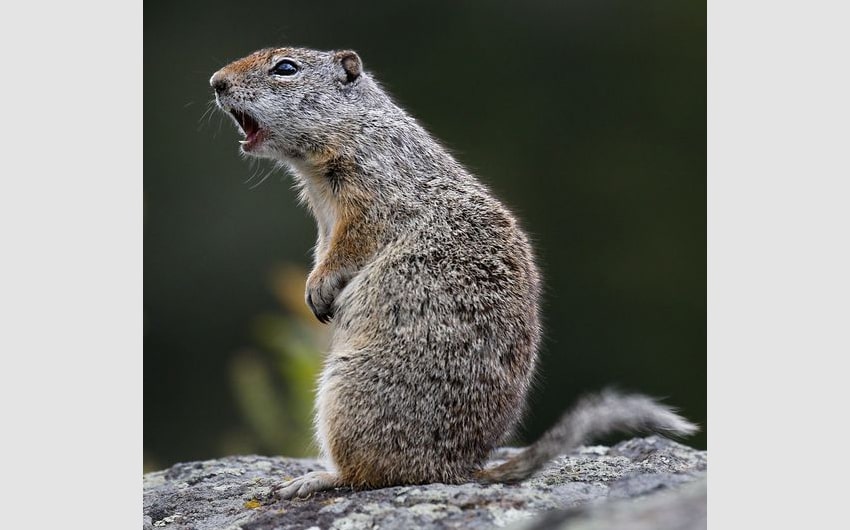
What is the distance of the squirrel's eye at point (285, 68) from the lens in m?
4.25

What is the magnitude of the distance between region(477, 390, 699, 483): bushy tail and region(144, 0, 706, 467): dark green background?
658 mm

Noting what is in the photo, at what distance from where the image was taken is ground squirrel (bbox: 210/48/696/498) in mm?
3605

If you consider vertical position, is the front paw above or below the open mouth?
below

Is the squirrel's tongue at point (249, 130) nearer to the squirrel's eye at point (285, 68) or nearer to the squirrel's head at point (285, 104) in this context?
the squirrel's head at point (285, 104)

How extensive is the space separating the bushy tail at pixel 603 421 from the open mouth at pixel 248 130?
1.60 metres

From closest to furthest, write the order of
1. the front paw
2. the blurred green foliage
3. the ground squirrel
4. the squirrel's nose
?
the ground squirrel
the front paw
the squirrel's nose
the blurred green foliage

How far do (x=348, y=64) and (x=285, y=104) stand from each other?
13.8 inches

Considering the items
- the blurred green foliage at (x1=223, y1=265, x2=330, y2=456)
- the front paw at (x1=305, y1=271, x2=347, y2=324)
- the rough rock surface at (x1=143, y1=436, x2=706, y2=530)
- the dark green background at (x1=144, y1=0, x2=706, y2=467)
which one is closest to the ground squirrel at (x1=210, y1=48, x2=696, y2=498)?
the front paw at (x1=305, y1=271, x2=347, y2=324)

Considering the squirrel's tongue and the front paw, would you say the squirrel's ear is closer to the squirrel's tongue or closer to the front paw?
the squirrel's tongue

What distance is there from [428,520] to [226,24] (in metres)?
3.13

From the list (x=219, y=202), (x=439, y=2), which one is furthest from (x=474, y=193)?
(x=219, y=202)

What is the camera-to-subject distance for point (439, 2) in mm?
5445

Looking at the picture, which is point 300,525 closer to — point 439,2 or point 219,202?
point 439,2

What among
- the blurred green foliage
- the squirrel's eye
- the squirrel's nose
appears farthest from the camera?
the blurred green foliage
